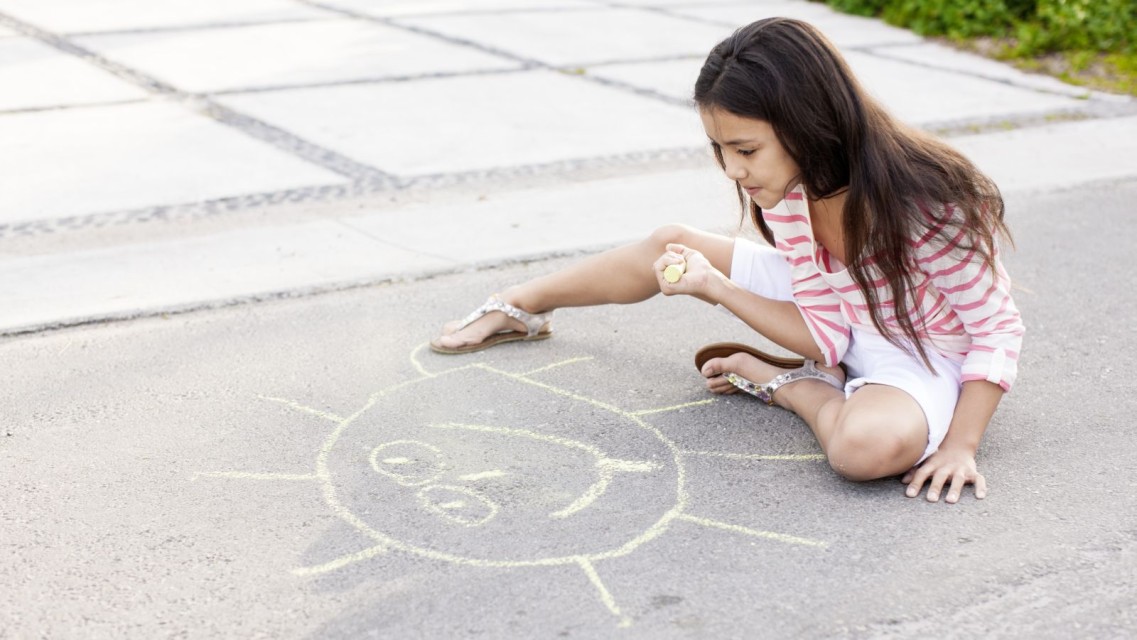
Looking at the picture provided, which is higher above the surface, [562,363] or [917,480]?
[917,480]

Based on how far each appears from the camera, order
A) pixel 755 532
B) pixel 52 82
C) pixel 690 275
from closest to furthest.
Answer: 1. pixel 755 532
2. pixel 690 275
3. pixel 52 82

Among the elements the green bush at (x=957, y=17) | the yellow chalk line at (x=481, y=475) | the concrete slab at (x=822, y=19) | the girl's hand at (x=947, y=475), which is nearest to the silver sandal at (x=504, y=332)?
the yellow chalk line at (x=481, y=475)

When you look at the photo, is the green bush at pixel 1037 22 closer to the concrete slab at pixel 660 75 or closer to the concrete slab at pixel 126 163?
the concrete slab at pixel 660 75

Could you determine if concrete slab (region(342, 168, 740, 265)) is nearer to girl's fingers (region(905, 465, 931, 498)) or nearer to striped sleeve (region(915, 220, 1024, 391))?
striped sleeve (region(915, 220, 1024, 391))

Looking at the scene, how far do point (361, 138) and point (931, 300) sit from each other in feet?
9.86

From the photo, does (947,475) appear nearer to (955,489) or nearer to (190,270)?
(955,489)

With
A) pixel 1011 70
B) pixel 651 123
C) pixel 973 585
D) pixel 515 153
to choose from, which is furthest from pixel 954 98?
pixel 973 585

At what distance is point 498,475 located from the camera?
8.14 feet

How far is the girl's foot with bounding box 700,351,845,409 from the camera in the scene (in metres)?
2.80

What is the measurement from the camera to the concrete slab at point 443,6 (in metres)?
7.84

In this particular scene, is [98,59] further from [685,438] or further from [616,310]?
[685,438]

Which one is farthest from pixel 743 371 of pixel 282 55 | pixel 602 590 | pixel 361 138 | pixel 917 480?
pixel 282 55

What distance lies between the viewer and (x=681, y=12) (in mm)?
Answer: 8156

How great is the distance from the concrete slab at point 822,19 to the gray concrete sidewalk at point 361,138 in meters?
0.06
